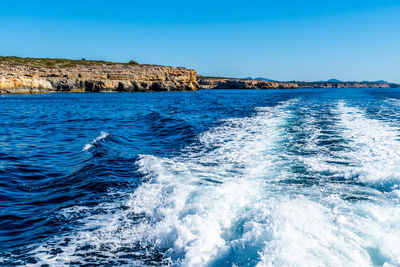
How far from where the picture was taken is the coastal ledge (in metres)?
43.9

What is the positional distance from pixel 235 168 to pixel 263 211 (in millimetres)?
2908

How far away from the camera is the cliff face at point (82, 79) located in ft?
144

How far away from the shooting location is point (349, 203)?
5.05 m

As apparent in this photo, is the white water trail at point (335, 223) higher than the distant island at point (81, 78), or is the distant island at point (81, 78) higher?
the distant island at point (81, 78)

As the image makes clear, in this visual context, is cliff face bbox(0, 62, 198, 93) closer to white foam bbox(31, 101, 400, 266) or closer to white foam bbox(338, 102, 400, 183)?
white foam bbox(31, 101, 400, 266)

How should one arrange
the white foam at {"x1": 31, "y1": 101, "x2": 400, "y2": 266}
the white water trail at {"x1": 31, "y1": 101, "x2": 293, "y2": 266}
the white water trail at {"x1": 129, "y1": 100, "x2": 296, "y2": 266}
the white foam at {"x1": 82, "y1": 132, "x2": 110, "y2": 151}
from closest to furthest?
1. the white foam at {"x1": 31, "y1": 101, "x2": 400, "y2": 266}
2. the white water trail at {"x1": 31, "y1": 101, "x2": 293, "y2": 266}
3. the white water trail at {"x1": 129, "y1": 100, "x2": 296, "y2": 266}
4. the white foam at {"x1": 82, "y1": 132, "x2": 110, "y2": 151}

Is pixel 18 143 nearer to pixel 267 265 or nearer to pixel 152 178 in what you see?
pixel 152 178

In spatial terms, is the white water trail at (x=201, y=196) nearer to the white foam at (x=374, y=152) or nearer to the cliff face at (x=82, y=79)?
the white foam at (x=374, y=152)

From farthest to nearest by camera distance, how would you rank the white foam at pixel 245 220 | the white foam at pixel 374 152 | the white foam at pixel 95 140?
the white foam at pixel 95 140 → the white foam at pixel 374 152 → the white foam at pixel 245 220

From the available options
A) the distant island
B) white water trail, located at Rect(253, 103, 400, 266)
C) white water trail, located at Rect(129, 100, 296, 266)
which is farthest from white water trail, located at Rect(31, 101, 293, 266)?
the distant island

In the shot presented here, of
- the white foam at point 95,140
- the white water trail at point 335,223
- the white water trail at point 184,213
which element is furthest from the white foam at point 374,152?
the white foam at point 95,140

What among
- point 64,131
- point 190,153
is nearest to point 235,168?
point 190,153

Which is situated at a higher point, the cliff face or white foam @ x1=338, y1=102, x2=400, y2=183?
the cliff face

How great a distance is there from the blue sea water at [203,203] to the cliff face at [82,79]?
4010cm
